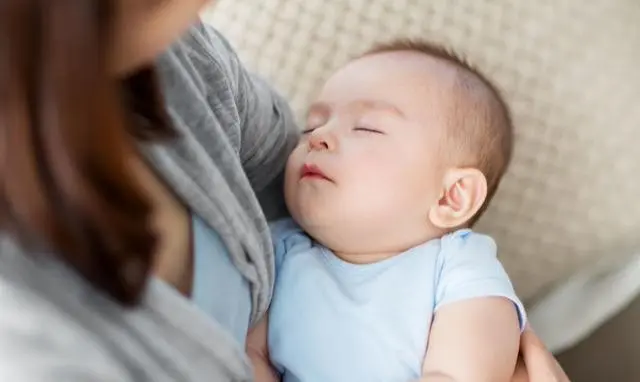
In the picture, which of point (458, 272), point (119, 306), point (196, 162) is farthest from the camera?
point (458, 272)

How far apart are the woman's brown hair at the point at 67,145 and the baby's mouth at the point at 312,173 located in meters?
0.34

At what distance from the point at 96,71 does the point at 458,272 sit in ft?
1.49

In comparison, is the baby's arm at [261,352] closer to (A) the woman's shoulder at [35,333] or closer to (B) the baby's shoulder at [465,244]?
(B) the baby's shoulder at [465,244]

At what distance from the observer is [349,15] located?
1.06 metres

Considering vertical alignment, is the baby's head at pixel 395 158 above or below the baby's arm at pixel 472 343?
above

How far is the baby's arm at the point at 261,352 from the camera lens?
0.83m

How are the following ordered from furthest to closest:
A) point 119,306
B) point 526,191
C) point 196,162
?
point 526,191, point 196,162, point 119,306

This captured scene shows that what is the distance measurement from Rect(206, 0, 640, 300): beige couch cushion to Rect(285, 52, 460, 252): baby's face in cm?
19

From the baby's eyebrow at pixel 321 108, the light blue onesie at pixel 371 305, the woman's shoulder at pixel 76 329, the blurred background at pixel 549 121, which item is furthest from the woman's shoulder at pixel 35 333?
the blurred background at pixel 549 121

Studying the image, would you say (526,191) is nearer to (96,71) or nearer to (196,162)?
(196,162)

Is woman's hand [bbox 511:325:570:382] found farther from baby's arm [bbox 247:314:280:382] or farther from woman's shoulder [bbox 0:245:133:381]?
woman's shoulder [bbox 0:245:133:381]

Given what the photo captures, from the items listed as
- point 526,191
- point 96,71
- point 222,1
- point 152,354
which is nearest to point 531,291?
point 526,191

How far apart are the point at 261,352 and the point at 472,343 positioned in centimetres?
19

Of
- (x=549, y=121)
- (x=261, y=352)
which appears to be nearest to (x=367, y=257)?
(x=261, y=352)
